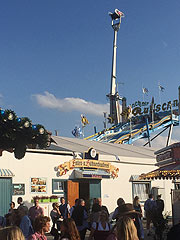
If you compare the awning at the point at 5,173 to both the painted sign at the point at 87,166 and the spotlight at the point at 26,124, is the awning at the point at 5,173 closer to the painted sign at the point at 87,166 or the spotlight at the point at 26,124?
the painted sign at the point at 87,166

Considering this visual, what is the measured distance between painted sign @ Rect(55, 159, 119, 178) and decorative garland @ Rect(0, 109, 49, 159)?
8627 mm

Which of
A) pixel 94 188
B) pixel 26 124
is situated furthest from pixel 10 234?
pixel 94 188

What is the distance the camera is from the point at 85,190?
21.3 m

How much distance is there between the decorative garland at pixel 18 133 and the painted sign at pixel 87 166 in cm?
863

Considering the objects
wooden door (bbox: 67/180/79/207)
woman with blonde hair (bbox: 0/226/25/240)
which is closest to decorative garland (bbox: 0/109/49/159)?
woman with blonde hair (bbox: 0/226/25/240)

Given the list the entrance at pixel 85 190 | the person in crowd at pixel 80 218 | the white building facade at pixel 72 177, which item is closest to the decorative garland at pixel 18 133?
the person in crowd at pixel 80 218

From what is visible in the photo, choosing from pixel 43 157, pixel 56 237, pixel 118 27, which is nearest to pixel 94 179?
pixel 43 157

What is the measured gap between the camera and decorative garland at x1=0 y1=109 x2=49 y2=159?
8867 millimetres

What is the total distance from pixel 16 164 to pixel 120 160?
22.0ft

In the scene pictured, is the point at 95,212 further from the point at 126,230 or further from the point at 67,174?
the point at 126,230

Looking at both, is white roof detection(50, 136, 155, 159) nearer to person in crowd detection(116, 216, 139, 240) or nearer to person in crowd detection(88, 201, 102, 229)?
person in crowd detection(88, 201, 102, 229)

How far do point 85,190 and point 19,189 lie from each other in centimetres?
546

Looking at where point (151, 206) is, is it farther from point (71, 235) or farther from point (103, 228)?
point (71, 235)

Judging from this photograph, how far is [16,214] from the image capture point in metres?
9.00
